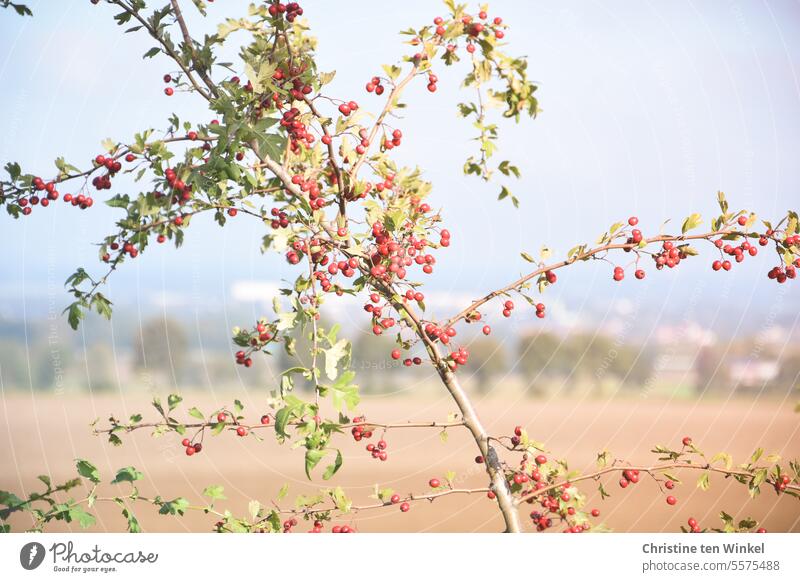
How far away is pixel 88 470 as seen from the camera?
2.25m

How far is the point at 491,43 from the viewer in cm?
207

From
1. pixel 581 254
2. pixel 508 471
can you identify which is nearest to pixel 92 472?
pixel 508 471

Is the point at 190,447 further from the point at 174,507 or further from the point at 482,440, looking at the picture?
the point at 482,440

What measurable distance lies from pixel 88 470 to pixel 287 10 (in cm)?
145

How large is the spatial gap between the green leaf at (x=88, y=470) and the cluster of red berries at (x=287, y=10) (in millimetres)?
1408

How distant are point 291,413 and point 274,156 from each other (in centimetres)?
73

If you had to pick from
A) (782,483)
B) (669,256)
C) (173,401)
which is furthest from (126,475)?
(782,483)

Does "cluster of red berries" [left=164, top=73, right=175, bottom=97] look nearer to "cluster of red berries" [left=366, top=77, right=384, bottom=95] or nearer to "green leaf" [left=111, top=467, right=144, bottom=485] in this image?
"cluster of red berries" [left=366, top=77, right=384, bottom=95]

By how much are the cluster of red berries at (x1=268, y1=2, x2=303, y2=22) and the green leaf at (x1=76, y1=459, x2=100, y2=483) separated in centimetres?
141

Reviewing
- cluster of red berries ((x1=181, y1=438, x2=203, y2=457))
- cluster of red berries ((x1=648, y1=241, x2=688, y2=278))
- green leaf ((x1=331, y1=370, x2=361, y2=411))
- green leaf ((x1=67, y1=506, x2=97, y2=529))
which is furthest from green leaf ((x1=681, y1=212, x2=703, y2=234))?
green leaf ((x1=67, y1=506, x2=97, y2=529))

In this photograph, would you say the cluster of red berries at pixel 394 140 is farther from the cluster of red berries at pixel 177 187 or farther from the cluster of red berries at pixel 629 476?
the cluster of red berries at pixel 629 476

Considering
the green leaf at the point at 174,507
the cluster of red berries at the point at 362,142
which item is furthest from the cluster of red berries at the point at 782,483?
the green leaf at the point at 174,507

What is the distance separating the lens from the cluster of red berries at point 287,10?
7.05ft
